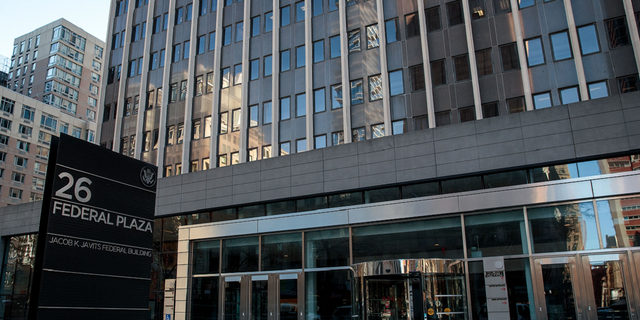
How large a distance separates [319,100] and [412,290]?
12123 millimetres

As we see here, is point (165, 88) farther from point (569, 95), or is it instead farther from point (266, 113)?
point (569, 95)

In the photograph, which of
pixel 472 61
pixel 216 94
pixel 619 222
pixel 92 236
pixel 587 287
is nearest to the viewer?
pixel 92 236

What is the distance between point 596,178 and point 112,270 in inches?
562

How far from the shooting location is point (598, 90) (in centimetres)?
1795

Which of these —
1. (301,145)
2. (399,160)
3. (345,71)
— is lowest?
(399,160)

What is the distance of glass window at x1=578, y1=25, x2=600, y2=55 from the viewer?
60.2 ft

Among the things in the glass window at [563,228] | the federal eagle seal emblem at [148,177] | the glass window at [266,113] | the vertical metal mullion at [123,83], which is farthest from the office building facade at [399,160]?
the federal eagle seal emblem at [148,177]

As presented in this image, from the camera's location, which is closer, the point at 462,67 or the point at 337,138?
the point at 462,67

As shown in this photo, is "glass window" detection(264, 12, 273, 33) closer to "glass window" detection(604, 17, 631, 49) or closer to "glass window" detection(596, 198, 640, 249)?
"glass window" detection(604, 17, 631, 49)

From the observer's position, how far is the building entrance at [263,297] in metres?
19.5

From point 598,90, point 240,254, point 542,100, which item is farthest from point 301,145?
point 598,90

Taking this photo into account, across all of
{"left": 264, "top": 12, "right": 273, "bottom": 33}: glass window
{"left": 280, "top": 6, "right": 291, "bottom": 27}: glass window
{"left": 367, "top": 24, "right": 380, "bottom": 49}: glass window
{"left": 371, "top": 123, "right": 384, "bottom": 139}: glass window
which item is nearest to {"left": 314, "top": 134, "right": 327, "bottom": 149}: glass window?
{"left": 371, "top": 123, "right": 384, "bottom": 139}: glass window

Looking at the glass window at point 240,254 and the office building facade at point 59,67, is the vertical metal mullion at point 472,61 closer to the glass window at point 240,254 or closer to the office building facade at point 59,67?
the glass window at point 240,254

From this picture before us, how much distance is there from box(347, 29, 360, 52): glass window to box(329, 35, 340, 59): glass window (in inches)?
26.4
